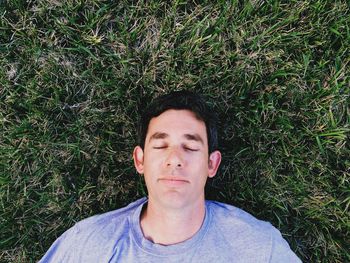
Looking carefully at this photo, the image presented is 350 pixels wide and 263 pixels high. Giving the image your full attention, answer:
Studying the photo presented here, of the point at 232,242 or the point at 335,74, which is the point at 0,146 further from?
the point at 335,74

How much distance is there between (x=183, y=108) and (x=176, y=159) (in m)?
0.38

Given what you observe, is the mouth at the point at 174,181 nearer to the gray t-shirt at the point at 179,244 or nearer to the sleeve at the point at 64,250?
Answer: the gray t-shirt at the point at 179,244

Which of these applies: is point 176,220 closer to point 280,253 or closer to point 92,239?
point 92,239

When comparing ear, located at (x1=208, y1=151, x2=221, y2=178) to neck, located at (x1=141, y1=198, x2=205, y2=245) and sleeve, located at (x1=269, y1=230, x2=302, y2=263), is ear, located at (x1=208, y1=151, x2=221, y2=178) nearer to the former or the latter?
neck, located at (x1=141, y1=198, x2=205, y2=245)

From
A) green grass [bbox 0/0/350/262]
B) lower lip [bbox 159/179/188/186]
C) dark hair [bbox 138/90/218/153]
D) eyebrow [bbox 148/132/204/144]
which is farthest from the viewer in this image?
green grass [bbox 0/0/350/262]

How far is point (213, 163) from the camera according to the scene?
10.5 feet

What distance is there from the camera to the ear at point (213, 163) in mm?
3184

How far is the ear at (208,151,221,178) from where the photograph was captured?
10.4ft

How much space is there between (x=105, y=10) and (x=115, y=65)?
405 millimetres

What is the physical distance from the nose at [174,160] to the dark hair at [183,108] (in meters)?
0.31

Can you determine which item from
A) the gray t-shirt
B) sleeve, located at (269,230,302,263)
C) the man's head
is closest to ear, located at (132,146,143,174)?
the man's head

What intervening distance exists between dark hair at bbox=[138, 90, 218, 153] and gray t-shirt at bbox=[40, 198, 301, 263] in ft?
1.64

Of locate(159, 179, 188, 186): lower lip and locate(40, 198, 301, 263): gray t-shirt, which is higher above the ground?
locate(159, 179, 188, 186): lower lip

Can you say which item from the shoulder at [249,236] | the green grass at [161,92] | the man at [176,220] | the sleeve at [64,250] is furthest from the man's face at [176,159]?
the sleeve at [64,250]
